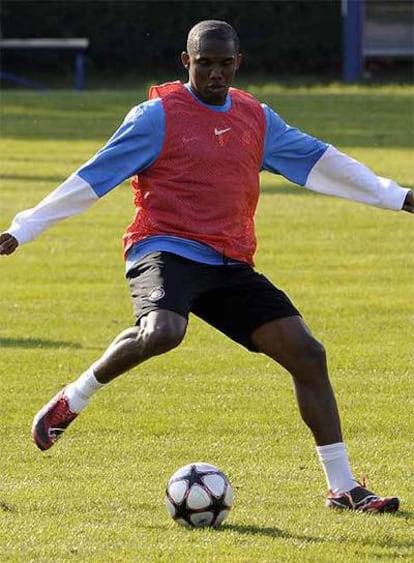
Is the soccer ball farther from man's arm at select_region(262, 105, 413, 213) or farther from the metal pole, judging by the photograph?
the metal pole

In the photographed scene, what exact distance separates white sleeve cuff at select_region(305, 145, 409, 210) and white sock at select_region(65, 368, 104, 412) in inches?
49.3

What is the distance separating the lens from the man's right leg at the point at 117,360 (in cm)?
648

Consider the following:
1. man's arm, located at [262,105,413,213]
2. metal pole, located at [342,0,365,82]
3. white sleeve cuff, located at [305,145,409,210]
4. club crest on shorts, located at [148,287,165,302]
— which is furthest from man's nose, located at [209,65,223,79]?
Result: metal pole, located at [342,0,365,82]

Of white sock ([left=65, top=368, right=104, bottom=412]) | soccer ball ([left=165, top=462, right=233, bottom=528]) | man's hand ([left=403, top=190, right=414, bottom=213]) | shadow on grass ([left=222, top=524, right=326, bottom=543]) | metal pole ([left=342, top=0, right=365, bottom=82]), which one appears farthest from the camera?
metal pole ([left=342, top=0, right=365, bottom=82])

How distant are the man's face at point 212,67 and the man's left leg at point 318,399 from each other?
977 mm

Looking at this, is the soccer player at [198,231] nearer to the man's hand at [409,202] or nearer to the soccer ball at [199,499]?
the soccer ball at [199,499]

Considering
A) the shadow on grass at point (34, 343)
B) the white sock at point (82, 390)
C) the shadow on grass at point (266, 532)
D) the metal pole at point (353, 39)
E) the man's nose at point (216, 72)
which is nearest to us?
the shadow on grass at point (266, 532)

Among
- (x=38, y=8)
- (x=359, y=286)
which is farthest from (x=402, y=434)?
(x=38, y=8)

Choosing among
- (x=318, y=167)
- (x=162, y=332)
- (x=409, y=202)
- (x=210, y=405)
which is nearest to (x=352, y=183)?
(x=318, y=167)

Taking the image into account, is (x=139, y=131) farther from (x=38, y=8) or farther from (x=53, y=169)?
(x=38, y=8)

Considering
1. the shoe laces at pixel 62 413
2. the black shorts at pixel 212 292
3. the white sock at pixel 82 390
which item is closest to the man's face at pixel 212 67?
the black shorts at pixel 212 292

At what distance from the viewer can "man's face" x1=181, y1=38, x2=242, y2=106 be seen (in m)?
6.64

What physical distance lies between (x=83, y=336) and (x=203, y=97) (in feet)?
15.7

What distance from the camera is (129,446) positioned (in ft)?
26.5
